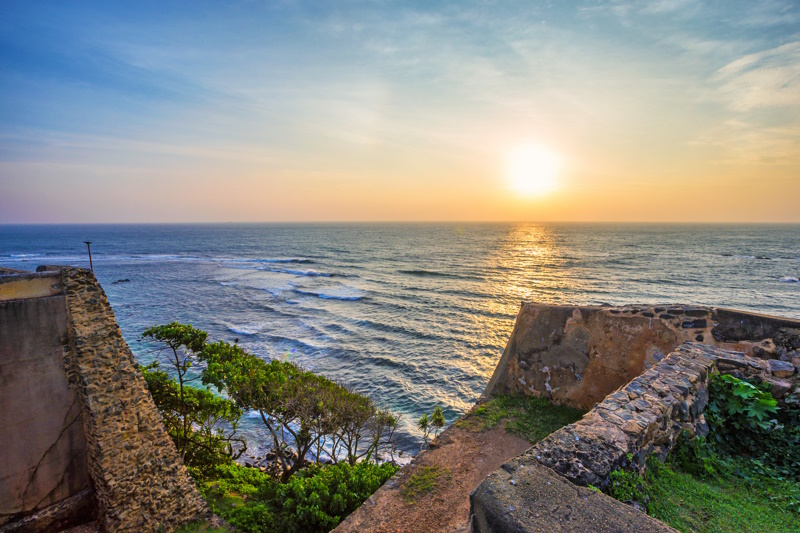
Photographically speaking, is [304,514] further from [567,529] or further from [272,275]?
[272,275]

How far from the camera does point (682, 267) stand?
168 ft

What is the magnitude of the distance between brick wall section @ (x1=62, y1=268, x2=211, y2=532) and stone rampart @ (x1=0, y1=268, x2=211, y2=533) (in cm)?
2

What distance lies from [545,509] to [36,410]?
781 centimetres

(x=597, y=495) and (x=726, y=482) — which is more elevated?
(x=597, y=495)

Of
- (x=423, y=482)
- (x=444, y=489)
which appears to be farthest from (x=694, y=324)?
(x=423, y=482)

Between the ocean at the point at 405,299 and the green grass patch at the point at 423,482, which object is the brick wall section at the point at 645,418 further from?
the ocean at the point at 405,299

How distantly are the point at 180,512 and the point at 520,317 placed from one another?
313 inches

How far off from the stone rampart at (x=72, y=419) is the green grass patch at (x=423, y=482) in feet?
15.6

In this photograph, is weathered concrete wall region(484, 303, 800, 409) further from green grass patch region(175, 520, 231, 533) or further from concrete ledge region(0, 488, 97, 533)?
concrete ledge region(0, 488, 97, 533)

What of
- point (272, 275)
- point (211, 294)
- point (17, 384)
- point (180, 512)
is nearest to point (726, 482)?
point (180, 512)

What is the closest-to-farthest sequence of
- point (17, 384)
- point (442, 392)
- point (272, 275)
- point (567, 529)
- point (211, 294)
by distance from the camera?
point (567, 529) < point (17, 384) < point (442, 392) < point (211, 294) < point (272, 275)

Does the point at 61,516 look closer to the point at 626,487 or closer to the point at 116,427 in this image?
the point at 116,427

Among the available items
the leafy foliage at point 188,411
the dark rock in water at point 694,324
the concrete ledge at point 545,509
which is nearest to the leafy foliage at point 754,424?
the dark rock in water at point 694,324

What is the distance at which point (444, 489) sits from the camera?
19.0ft
